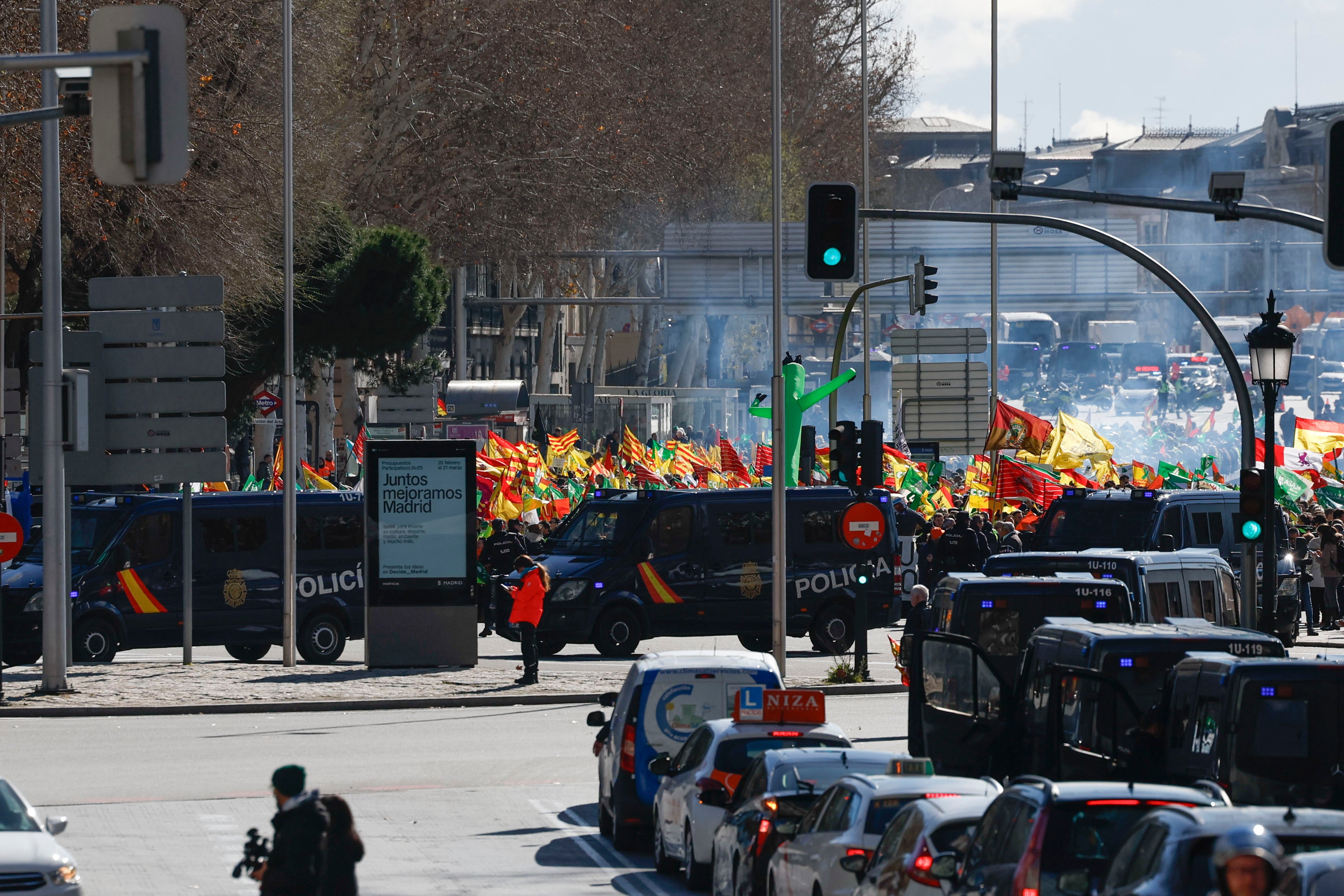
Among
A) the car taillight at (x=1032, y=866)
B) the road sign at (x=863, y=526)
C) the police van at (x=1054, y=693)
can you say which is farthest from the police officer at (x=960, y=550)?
the car taillight at (x=1032, y=866)

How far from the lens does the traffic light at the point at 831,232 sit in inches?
790

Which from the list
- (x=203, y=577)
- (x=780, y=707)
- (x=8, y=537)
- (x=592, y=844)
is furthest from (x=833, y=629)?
(x=780, y=707)

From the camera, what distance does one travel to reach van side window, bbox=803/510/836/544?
91.4ft

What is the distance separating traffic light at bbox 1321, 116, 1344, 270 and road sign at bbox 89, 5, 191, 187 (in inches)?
277

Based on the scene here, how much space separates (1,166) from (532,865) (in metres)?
17.7

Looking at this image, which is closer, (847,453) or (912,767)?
Result: (912,767)

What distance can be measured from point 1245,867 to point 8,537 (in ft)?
58.1

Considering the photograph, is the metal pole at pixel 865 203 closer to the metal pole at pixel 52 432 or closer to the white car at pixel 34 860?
the metal pole at pixel 52 432

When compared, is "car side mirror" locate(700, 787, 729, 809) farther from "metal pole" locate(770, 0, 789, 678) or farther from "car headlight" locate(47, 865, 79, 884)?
"metal pole" locate(770, 0, 789, 678)

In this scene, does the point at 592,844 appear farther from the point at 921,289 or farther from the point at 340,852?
the point at 921,289

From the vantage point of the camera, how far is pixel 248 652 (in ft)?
91.0

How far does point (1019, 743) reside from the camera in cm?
1387

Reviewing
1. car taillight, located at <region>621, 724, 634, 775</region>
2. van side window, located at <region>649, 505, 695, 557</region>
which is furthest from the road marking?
van side window, located at <region>649, 505, 695, 557</region>

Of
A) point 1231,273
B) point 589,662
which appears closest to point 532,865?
point 589,662
